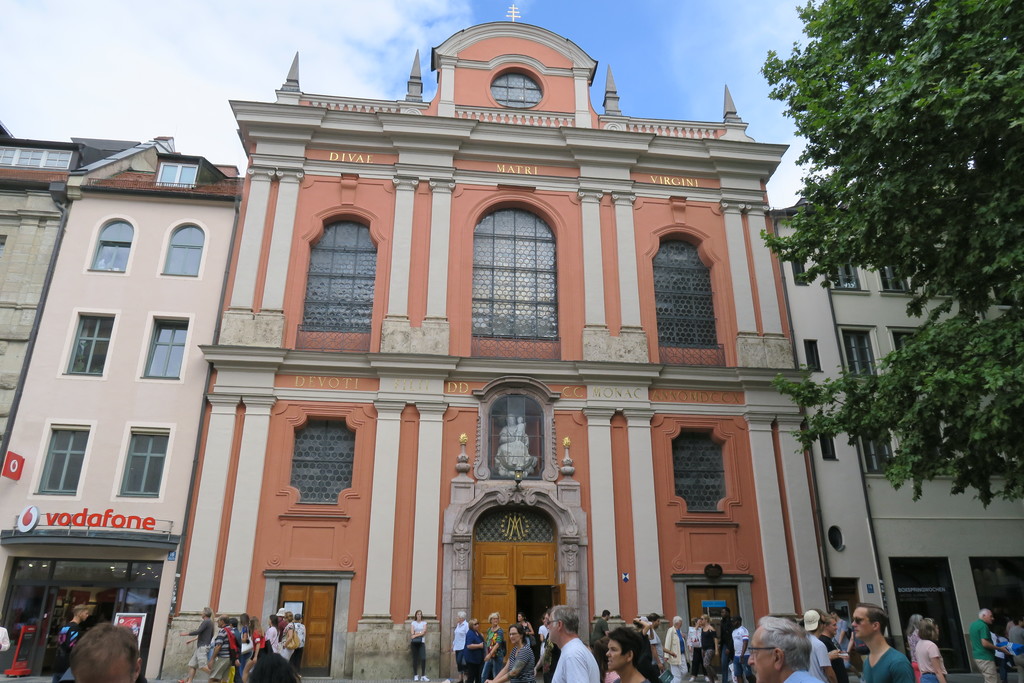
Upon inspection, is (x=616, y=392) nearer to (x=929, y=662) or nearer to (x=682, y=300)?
(x=682, y=300)

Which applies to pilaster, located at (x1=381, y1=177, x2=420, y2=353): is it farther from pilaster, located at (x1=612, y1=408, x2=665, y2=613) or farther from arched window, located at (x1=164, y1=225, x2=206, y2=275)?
pilaster, located at (x1=612, y1=408, x2=665, y2=613)

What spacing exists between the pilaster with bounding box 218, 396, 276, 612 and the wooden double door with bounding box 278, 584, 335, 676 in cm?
109

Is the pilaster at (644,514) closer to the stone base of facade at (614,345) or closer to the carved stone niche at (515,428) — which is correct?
the stone base of facade at (614,345)

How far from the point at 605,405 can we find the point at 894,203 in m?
9.51

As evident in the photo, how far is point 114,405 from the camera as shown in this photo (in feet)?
64.3

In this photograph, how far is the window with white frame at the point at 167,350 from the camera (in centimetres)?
2028

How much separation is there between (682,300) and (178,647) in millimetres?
16773

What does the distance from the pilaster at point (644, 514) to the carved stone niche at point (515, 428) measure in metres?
2.23

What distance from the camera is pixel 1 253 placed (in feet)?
69.5

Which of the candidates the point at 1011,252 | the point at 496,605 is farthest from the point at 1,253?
the point at 1011,252

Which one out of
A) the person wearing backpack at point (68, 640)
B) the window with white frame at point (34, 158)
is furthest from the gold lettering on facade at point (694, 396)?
the window with white frame at point (34, 158)

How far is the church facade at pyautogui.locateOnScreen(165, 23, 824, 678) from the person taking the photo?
19.0 meters

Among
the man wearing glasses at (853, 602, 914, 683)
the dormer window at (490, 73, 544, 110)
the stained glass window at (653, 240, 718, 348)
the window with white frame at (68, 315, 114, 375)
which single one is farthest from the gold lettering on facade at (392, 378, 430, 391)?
the man wearing glasses at (853, 602, 914, 683)

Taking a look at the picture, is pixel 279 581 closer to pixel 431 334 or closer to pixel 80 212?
pixel 431 334
